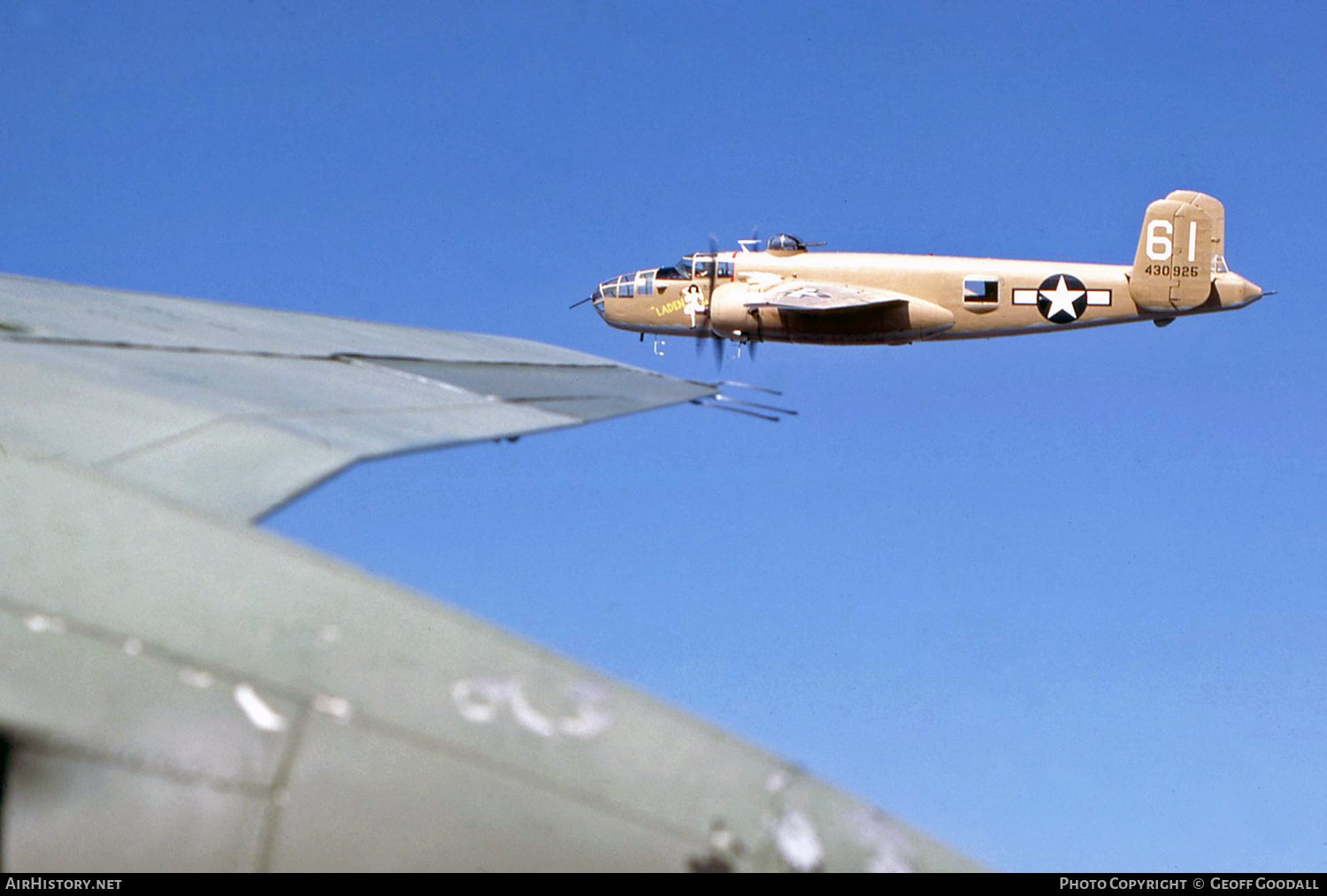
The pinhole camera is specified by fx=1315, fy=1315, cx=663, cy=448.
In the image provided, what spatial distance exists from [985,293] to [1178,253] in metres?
5.88

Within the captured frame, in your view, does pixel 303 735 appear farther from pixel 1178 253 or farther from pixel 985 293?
pixel 1178 253

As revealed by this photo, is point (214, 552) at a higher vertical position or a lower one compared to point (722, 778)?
higher

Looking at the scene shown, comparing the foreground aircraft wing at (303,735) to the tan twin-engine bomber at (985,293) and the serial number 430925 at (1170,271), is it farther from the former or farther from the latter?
the serial number 430925 at (1170,271)

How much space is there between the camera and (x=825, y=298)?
3947cm

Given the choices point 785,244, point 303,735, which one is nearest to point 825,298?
point 785,244

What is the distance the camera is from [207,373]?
7062 millimetres

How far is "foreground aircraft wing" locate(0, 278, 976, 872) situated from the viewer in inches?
139

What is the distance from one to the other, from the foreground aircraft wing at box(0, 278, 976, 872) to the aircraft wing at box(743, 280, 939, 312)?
3574 cm

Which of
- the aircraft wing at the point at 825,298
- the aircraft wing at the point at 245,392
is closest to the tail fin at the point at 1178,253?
the aircraft wing at the point at 825,298

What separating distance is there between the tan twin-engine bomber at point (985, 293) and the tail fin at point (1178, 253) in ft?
0.09
